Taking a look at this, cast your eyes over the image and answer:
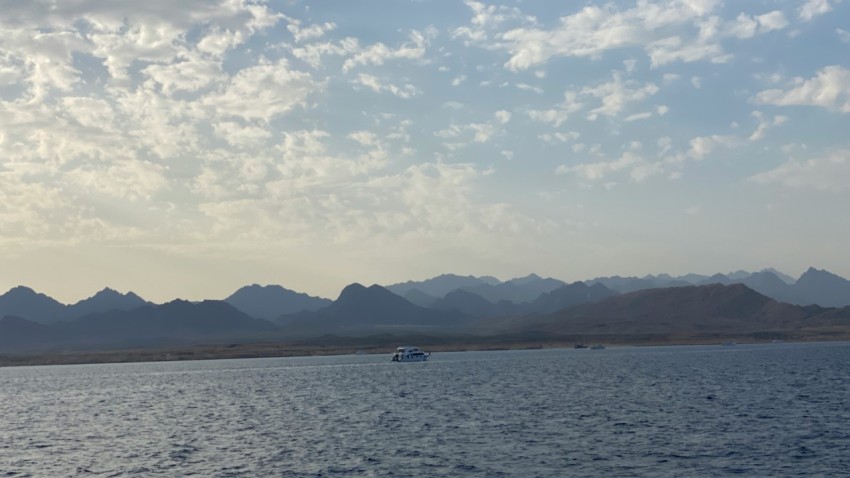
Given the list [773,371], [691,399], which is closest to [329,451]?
[691,399]

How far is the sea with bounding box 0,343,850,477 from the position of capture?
214 ft

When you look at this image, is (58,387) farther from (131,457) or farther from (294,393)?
(131,457)

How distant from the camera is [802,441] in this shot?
74.2 meters

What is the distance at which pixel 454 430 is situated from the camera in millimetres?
84625

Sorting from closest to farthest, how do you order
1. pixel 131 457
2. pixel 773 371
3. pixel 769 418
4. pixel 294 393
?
1. pixel 131 457
2. pixel 769 418
3. pixel 294 393
4. pixel 773 371

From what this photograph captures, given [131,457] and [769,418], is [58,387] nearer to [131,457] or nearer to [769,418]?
[131,457]

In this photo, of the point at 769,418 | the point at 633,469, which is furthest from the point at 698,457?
the point at 769,418

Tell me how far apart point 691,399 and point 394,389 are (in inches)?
2051

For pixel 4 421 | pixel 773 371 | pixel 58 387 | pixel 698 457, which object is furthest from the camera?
pixel 58 387

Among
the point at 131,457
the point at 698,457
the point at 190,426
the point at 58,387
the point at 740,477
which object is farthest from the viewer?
the point at 58,387

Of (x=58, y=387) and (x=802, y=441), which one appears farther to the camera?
(x=58, y=387)

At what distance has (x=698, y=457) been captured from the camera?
217 feet

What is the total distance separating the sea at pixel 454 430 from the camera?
214 feet

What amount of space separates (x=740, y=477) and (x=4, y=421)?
90939mm
